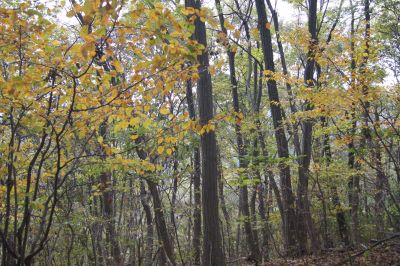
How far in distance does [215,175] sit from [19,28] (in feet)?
11.2

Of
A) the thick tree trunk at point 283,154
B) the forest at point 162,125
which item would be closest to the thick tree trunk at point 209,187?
the forest at point 162,125

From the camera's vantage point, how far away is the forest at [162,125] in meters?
3.11

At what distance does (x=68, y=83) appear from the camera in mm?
3818

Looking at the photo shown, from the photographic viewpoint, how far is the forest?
311 cm

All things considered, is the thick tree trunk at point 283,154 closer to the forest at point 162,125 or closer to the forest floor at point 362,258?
the forest at point 162,125

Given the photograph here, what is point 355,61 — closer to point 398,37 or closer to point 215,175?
point 398,37

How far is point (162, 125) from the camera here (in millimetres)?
5766

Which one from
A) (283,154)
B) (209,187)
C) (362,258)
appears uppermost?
(283,154)

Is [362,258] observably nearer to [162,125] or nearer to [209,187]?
[209,187]

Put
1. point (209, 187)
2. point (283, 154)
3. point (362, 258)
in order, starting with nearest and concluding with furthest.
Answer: point (209, 187) < point (362, 258) < point (283, 154)

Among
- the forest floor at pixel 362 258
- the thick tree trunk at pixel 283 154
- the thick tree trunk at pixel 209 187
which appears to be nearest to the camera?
the thick tree trunk at pixel 209 187

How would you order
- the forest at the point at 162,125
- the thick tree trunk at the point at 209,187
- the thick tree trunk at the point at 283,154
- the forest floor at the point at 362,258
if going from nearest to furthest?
the forest at the point at 162,125, the thick tree trunk at the point at 209,187, the forest floor at the point at 362,258, the thick tree trunk at the point at 283,154

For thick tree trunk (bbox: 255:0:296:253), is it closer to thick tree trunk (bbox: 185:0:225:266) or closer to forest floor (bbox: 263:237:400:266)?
forest floor (bbox: 263:237:400:266)

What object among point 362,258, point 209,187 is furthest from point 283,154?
point 209,187
